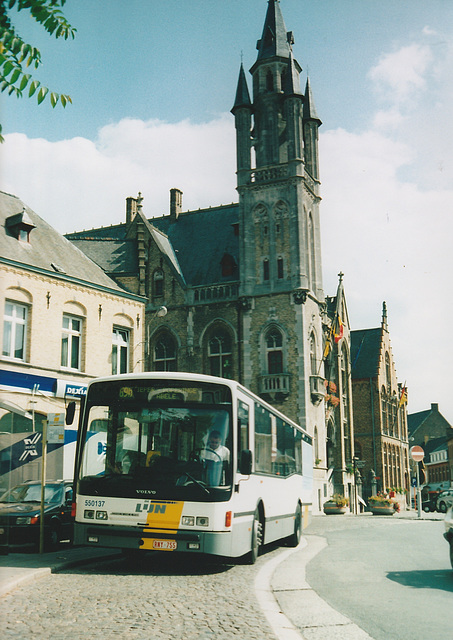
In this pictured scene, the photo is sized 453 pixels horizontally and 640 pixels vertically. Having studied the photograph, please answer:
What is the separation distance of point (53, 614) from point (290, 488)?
9224 mm

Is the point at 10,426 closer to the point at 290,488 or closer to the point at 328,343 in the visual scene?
the point at 290,488

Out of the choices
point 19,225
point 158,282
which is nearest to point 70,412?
point 19,225

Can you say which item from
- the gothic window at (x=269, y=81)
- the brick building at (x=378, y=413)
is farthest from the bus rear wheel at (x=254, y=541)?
the brick building at (x=378, y=413)

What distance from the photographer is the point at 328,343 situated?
134 feet

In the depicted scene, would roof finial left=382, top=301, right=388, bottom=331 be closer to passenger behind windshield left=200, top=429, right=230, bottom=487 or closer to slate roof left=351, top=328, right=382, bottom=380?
slate roof left=351, top=328, right=382, bottom=380

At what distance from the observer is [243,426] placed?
11.3 meters

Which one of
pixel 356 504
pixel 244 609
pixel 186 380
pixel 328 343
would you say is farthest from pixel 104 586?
pixel 356 504

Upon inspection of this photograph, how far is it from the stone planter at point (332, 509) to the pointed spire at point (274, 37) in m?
25.9

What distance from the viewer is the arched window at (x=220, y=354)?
4141 cm

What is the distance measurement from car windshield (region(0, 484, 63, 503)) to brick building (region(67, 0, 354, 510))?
23652 mm

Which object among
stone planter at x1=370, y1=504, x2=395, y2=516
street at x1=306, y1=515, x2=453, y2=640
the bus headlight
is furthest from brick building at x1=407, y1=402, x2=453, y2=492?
the bus headlight

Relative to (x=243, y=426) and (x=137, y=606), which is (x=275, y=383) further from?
(x=137, y=606)

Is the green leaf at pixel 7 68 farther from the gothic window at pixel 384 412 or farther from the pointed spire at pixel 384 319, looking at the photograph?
the pointed spire at pixel 384 319

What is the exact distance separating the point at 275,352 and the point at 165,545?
97.7ft
